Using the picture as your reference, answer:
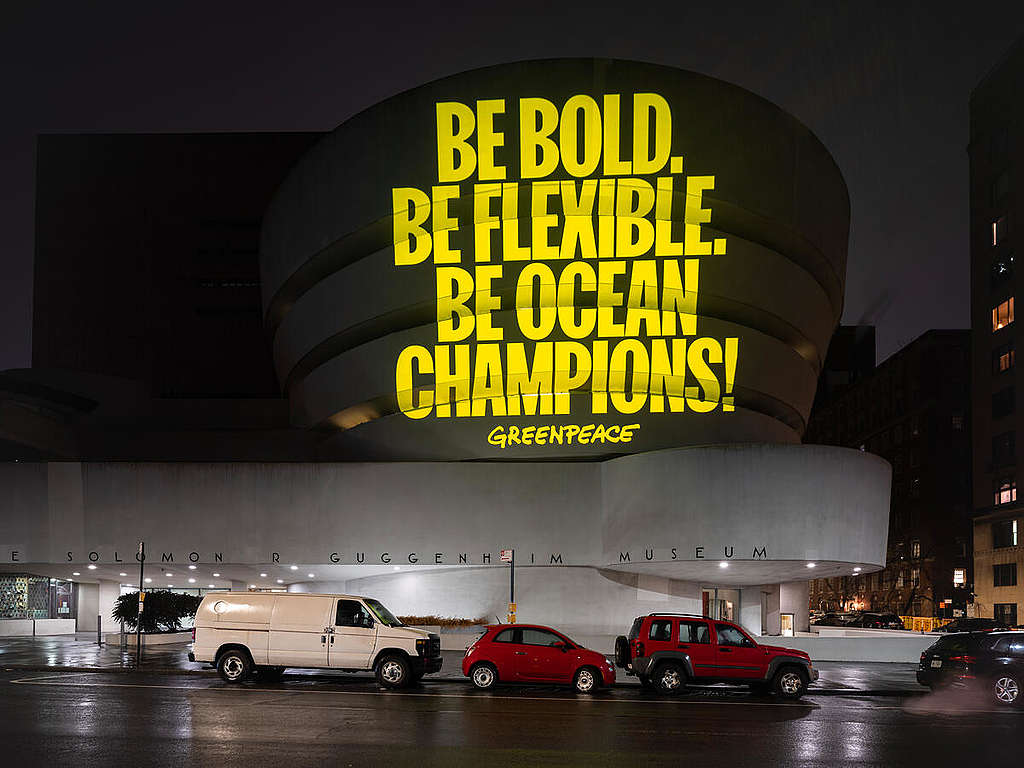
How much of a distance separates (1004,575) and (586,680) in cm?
7833

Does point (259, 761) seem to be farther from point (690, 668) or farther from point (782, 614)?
point (782, 614)

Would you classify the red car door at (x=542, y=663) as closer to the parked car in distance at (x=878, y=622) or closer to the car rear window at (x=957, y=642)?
the car rear window at (x=957, y=642)

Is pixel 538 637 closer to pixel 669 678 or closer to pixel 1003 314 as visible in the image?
pixel 669 678

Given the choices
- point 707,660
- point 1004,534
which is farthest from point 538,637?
point 1004,534

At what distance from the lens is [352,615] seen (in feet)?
79.0

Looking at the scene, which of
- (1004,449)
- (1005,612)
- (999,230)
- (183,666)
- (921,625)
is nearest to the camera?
(183,666)

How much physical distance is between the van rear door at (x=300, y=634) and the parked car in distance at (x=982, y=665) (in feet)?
43.0

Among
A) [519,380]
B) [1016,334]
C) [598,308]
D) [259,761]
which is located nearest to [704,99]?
[598,308]

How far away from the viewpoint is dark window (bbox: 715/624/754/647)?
76.8ft

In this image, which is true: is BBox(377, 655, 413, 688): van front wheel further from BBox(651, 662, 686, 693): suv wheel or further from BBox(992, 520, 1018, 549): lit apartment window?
BBox(992, 520, 1018, 549): lit apartment window

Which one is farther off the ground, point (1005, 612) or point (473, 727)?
point (473, 727)

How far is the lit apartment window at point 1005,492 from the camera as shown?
92.3 m

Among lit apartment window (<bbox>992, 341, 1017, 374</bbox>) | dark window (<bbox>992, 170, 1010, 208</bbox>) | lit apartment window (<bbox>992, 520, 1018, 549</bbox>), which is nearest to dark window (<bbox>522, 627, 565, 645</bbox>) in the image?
lit apartment window (<bbox>992, 520, 1018, 549</bbox>)

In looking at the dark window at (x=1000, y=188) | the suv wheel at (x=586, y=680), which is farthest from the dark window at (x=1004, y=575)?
the suv wheel at (x=586, y=680)
